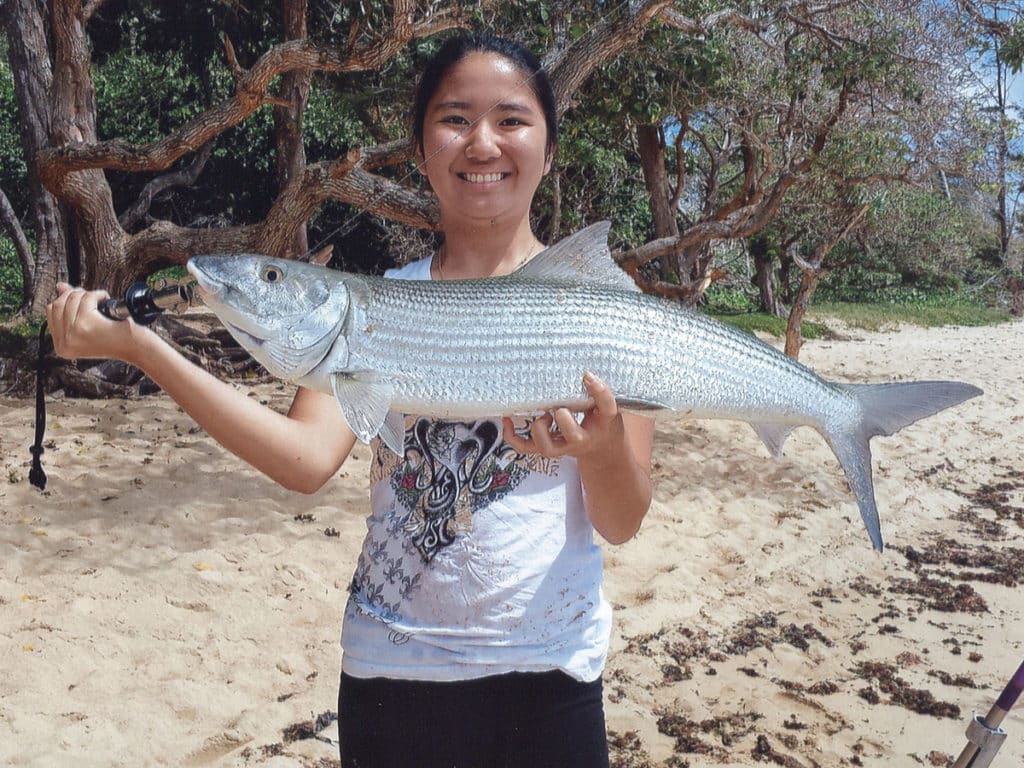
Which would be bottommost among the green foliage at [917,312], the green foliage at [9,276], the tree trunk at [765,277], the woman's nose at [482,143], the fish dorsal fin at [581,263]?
the green foliage at [9,276]

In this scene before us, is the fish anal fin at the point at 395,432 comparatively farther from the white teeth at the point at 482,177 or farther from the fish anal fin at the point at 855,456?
the fish anal fin at the point at 855,456

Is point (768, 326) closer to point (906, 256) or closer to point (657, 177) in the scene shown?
point (657, 177)

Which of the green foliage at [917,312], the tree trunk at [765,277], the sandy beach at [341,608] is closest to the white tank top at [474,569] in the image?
the sandy beach at [341,608]

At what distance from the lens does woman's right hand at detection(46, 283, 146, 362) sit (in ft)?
6.21

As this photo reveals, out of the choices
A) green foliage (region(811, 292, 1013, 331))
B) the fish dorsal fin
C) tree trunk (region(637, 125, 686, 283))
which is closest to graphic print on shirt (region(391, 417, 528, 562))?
the fish dorsal fin

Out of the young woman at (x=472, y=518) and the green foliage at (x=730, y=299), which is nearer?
the young woman at (x=472, y=518)

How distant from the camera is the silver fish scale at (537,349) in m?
1.89

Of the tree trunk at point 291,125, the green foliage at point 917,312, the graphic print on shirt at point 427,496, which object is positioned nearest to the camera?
the graphic print on shirt at point 427,496

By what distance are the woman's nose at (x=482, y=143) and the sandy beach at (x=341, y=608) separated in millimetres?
3088

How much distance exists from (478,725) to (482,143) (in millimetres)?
1414

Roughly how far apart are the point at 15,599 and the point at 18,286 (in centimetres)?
1554

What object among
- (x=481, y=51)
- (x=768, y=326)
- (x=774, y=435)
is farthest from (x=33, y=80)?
(x=768, y=326)

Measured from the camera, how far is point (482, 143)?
2070 millimetres

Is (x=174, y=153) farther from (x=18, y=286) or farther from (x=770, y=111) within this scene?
(x=18, y=286)
